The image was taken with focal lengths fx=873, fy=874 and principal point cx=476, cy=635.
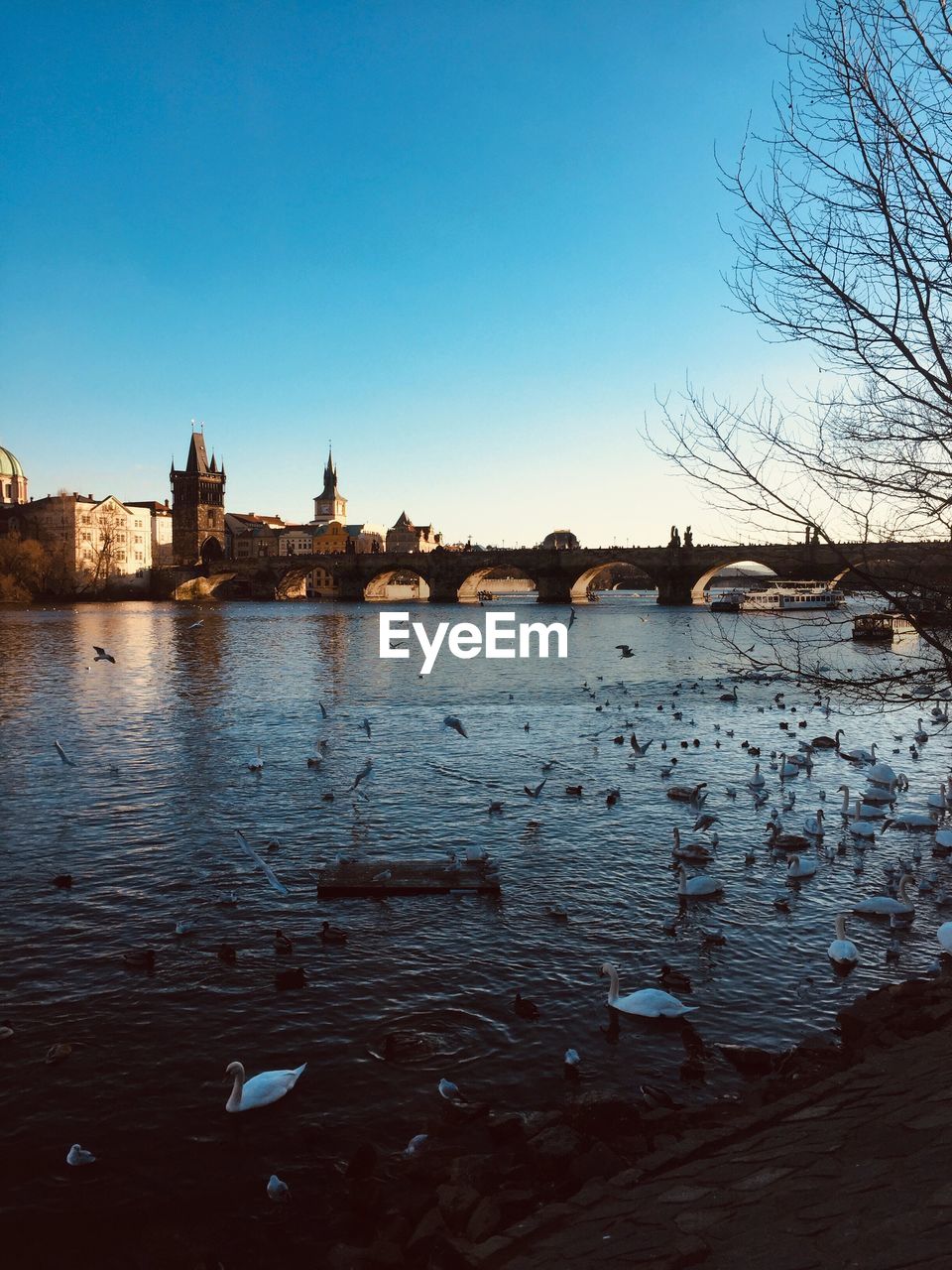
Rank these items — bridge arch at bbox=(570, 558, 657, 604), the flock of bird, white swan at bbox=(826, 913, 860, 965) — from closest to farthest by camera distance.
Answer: the flock of bird, white swan at bbox=(826, 913, 860, 965), bridge arch at bbox=(570, 558, 657, 604)

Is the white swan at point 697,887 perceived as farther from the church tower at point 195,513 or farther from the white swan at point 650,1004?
the church tower at point 195,513

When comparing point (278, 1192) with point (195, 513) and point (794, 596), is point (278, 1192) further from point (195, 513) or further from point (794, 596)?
point (195, 513)

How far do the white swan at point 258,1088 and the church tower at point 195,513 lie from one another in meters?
161

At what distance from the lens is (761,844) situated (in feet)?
44.8

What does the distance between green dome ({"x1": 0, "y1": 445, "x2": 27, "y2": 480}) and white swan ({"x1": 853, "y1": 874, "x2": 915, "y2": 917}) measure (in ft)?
542

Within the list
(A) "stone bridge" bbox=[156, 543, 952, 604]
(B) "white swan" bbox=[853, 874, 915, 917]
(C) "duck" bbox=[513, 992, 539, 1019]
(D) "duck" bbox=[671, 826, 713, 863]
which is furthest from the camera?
(A) "stone bridge" bbox=[156, 543, 952, 604]

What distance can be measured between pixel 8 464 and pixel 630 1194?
170035 millimetres

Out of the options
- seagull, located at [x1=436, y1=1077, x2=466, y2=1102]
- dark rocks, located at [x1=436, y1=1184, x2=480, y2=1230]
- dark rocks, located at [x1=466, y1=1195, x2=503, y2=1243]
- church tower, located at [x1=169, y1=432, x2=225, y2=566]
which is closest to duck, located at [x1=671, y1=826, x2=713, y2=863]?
seagull, located at [x1=436, y1=1077, x2=466, y2=1102]

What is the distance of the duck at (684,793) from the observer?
1614cm

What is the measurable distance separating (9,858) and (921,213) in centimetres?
1363

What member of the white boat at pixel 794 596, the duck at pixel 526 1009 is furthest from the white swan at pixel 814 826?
the white boat at pixel 794 596

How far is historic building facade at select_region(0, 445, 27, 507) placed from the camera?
149250 millimetres

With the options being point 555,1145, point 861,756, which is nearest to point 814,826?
point 861,756

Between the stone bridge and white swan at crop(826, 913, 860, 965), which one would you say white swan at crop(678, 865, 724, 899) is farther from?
the stone bridge
